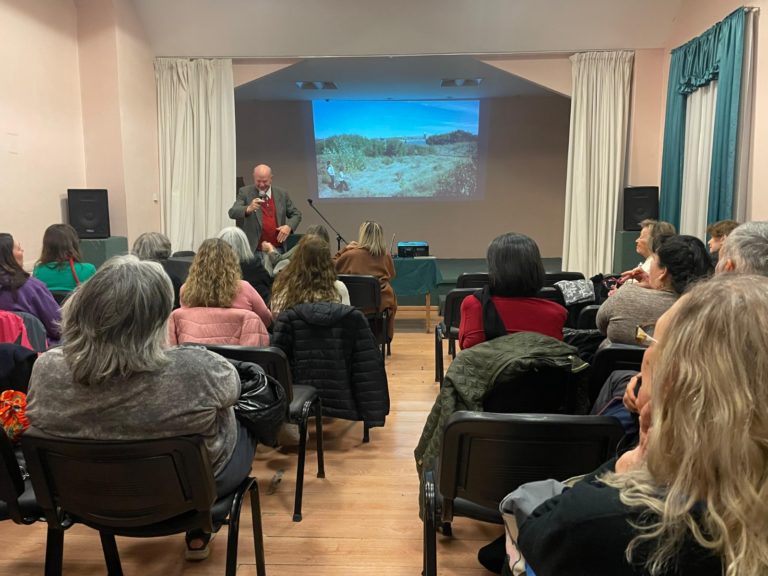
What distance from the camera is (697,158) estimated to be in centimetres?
527

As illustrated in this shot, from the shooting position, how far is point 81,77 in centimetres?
583

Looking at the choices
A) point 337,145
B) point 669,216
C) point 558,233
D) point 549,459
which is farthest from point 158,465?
point 558,233

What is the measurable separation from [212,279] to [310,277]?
0.52 m

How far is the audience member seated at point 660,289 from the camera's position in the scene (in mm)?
2275

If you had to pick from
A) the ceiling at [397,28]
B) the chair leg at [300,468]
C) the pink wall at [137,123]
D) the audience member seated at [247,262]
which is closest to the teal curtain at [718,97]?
the ceiling at [397,28]

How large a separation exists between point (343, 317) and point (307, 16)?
4.62m

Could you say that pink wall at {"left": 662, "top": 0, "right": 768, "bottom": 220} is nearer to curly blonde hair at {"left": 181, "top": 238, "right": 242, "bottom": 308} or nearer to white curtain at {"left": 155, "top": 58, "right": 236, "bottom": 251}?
curly blonde hair at {"left": 181, "top": 238, "right": 242, "bottom": 308}

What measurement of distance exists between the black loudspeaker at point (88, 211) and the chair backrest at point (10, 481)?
4.55 m

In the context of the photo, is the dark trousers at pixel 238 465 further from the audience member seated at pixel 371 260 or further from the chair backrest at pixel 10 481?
the audience member seated at pixel 371 260

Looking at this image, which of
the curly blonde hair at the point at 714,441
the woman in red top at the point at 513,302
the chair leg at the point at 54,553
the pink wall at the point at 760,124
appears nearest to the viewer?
the curly blonde hair at the point at 714,441

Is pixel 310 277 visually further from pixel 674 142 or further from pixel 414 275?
pixel 674 142

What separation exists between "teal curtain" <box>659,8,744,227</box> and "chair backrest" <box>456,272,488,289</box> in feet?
6.73

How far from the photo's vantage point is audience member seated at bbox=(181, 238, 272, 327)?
2.64 m

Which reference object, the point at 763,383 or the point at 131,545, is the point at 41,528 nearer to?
the point at 131,545
